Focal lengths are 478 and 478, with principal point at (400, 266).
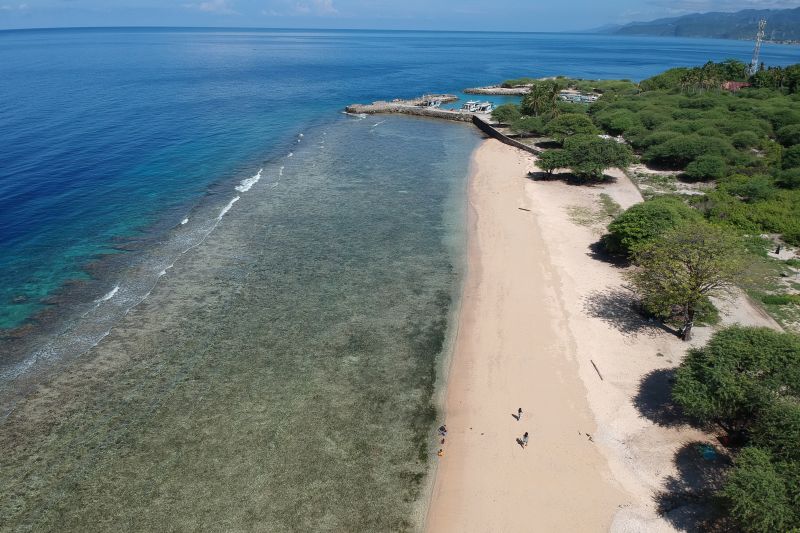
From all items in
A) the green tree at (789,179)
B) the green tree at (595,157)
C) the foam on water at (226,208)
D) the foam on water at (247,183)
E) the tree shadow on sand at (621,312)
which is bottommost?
the tree shadow on sand at (621,312)

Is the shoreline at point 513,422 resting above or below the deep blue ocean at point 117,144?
below

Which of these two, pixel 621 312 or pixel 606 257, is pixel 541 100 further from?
pixel 621 312

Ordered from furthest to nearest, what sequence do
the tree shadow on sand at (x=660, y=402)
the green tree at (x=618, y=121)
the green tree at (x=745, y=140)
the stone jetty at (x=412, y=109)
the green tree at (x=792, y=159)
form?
the stone jetty at (x=412, y=109)
the green tree at (x=618, y=121)
the green tree at (x=745, y=140)
the green tree at (x=792, y=159)
the tree shadow on sand at (x=660, y=402)

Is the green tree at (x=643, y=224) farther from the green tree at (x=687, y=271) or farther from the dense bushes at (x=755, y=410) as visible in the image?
the dense bushes at (x=755, y=410)

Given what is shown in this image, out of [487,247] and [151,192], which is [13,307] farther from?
[487,247]

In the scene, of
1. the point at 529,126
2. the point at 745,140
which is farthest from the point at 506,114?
the point at 745,140

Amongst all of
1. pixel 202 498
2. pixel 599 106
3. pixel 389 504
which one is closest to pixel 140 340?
pixel 202 498

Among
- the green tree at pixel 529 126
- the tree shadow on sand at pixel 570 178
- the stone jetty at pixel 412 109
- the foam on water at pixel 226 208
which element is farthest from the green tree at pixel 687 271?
the stone jetty at pixel 412 109
